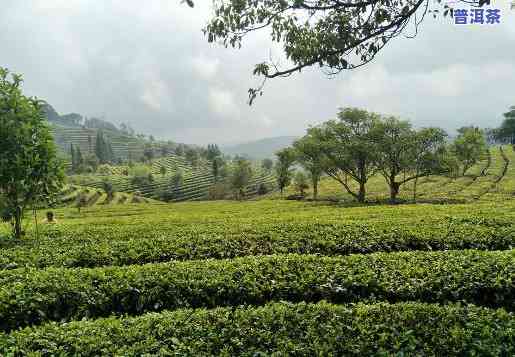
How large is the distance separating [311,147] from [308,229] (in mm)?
39051

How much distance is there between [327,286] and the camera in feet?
23.4

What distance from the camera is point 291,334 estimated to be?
219 inches

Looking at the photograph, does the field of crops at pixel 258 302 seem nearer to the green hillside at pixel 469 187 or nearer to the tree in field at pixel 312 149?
the tree in field at pixel 312 149

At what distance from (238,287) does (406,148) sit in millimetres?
44802

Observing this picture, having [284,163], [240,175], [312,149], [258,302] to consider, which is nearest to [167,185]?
[240,175]

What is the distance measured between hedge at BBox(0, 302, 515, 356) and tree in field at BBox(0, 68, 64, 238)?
8.34 meters

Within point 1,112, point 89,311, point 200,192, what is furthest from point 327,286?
point 200,192

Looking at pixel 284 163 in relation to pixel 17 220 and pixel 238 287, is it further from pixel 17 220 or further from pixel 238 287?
pixel 238 287

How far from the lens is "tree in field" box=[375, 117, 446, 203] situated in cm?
4628

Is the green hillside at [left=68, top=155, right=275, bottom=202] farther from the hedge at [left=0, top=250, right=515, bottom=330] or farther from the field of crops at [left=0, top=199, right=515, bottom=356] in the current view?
the hedge at [left=0, top=250, right=515, bottom=330]

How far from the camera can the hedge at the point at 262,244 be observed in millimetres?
10328

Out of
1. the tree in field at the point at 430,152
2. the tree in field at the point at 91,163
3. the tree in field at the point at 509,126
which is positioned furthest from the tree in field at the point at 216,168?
the tree in field at the point at 509,126

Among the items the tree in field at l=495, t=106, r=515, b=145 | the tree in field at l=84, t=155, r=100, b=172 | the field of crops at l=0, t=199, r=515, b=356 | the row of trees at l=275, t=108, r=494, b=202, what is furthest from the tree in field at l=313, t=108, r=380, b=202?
the tree in field at l=84, t=155, r=100, b=172

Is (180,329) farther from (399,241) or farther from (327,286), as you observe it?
(399,241)
